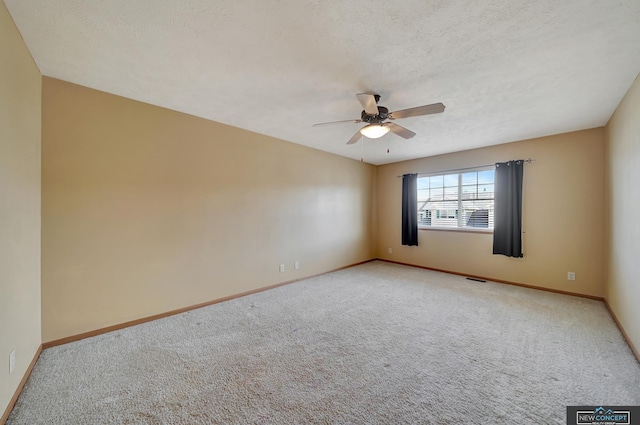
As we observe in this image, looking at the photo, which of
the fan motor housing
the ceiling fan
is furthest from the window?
the fan motor housing

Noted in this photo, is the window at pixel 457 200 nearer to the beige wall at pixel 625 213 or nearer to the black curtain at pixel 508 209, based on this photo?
the black curtain at pixel 508 209

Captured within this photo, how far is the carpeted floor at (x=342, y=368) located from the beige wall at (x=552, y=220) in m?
0.73

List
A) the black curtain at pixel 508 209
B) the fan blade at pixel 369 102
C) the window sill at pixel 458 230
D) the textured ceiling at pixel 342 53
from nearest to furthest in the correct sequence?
1. the textured ceiling at pixel 342 53
2. the fan blade at pixel 369 102
3. the black curtain at pixel 508 209
4. the window sill at pixel 458 230

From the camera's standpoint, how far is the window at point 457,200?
459 centimetres

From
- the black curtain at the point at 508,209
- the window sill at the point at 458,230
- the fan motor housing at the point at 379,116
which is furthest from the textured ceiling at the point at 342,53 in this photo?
the window sill at the point at 458,230

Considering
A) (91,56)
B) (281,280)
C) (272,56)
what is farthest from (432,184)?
(91,56)

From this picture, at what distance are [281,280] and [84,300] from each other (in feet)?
7.91

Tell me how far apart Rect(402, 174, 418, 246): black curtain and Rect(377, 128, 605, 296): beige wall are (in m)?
0.62

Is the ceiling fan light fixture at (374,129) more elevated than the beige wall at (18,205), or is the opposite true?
the ceiling fan light fixture at (374,129)

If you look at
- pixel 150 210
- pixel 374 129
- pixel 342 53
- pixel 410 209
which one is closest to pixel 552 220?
pixel 410 209

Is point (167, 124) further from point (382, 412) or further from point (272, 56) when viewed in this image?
point (382, 412)

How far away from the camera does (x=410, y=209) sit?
5.43 m

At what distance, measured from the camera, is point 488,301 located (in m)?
3.45

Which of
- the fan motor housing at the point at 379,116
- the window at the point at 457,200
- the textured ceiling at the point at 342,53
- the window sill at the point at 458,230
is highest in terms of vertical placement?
the textured ceiling at the point at 342,53
